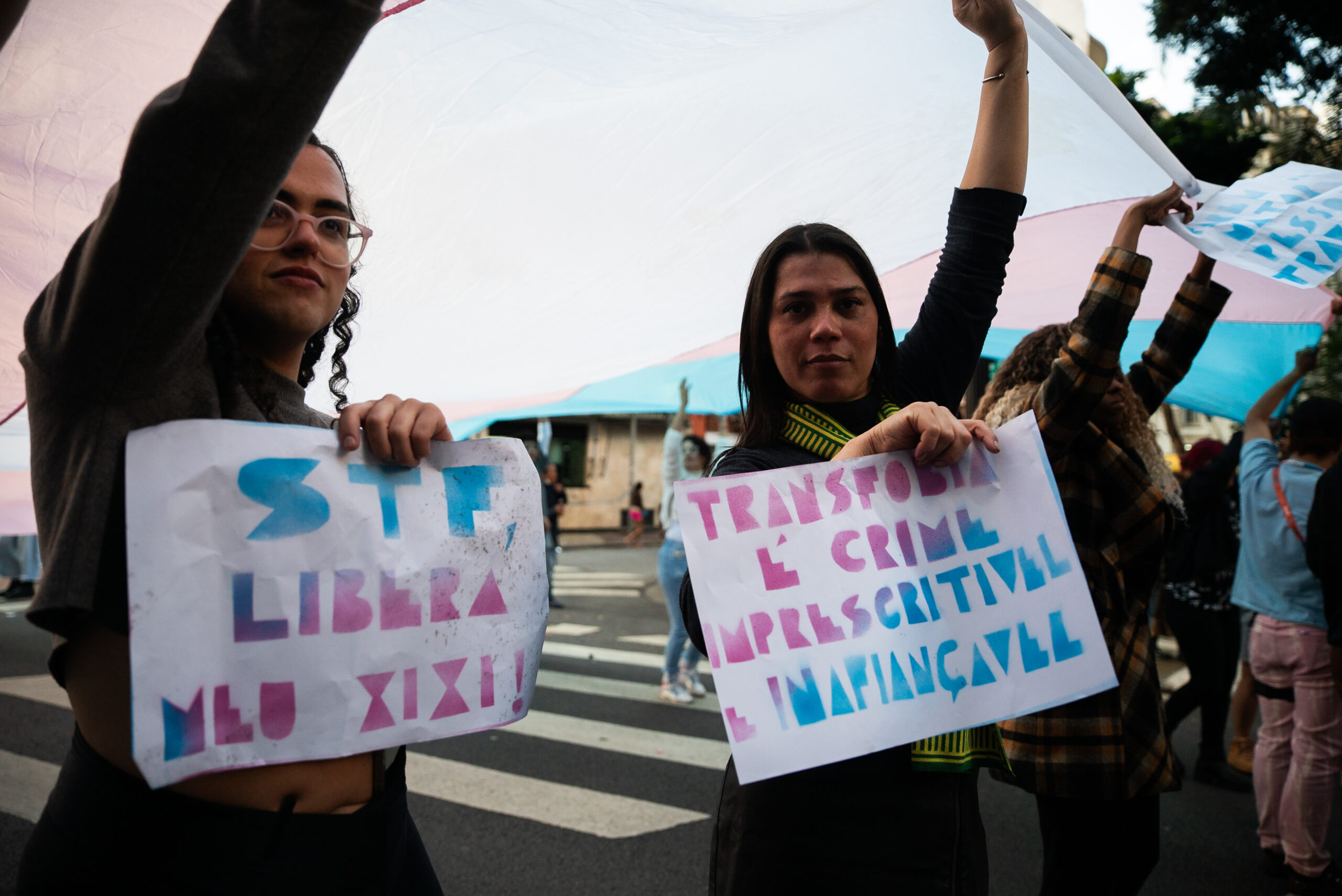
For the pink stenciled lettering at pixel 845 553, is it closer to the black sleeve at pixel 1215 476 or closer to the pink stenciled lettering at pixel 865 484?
the pink stenciled lettering at pixel 865 484

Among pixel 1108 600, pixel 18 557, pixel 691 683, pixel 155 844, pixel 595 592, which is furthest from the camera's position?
pixel 595 592

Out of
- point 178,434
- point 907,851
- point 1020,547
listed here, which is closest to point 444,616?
point 178,434

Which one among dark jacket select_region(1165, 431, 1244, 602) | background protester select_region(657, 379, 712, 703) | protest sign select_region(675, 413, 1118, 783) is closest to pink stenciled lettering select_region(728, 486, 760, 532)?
protest sign select_region(675, 413, 1118, 783)

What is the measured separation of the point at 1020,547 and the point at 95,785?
51.9 inches

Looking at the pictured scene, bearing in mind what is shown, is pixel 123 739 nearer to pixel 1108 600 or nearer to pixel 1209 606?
pixel 1108 600

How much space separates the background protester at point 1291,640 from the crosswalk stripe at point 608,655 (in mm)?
4380

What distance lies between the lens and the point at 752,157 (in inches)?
99.8

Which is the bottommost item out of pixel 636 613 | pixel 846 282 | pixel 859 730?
pixel 636 613

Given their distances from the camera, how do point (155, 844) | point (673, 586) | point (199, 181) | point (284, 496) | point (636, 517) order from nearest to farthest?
1. point (199, 181)
2. point (155, 844)
3. point (284, 496)
4. point (673, 586)
5. point (636, 517)

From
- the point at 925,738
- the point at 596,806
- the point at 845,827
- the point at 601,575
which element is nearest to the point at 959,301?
the point at 925,738

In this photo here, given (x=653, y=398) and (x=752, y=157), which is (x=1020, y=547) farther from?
(x=653, y=398)

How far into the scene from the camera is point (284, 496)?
1104 millimetres

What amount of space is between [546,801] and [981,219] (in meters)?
3.52

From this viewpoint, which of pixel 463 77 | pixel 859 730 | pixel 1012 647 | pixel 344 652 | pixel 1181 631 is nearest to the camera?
pixel 344 652
